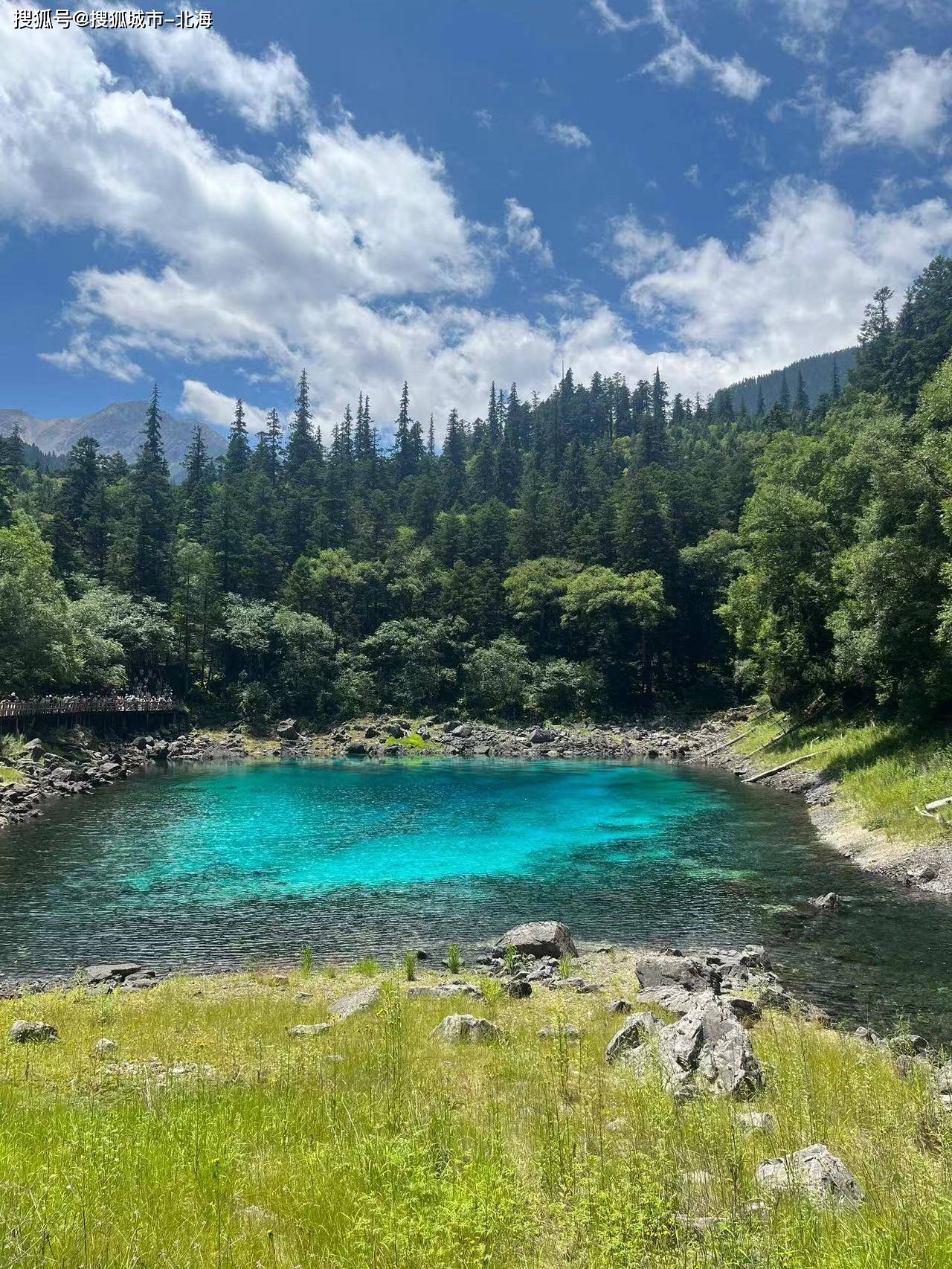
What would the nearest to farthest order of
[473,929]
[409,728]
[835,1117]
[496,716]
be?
[835,1117]
[473,929]
[409,728]
[496,716]

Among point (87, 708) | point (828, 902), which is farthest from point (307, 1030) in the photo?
point (87, 708)

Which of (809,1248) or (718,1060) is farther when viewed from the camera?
(718,1060)

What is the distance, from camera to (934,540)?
30516 millimetres

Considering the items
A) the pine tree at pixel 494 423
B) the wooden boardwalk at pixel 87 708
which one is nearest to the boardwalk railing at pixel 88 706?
the wooden boardwalk at pixel 87 708

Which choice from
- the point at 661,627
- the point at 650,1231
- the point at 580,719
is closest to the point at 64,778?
the point at 650,1231

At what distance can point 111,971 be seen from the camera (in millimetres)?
16750

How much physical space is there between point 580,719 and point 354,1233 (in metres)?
78.8

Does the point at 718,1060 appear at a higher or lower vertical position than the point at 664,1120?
lower

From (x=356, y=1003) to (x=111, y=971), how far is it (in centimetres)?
702

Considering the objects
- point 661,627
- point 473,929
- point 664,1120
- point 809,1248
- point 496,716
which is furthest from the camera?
point 661,627

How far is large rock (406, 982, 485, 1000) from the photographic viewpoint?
585 inches

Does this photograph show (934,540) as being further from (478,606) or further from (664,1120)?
(478,606)

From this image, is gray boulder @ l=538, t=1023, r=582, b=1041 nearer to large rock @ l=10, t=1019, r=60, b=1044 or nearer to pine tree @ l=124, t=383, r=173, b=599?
large rock @ l=10, t=1019, r=60, b=1044

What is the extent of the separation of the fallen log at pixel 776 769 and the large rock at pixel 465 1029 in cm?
3640
